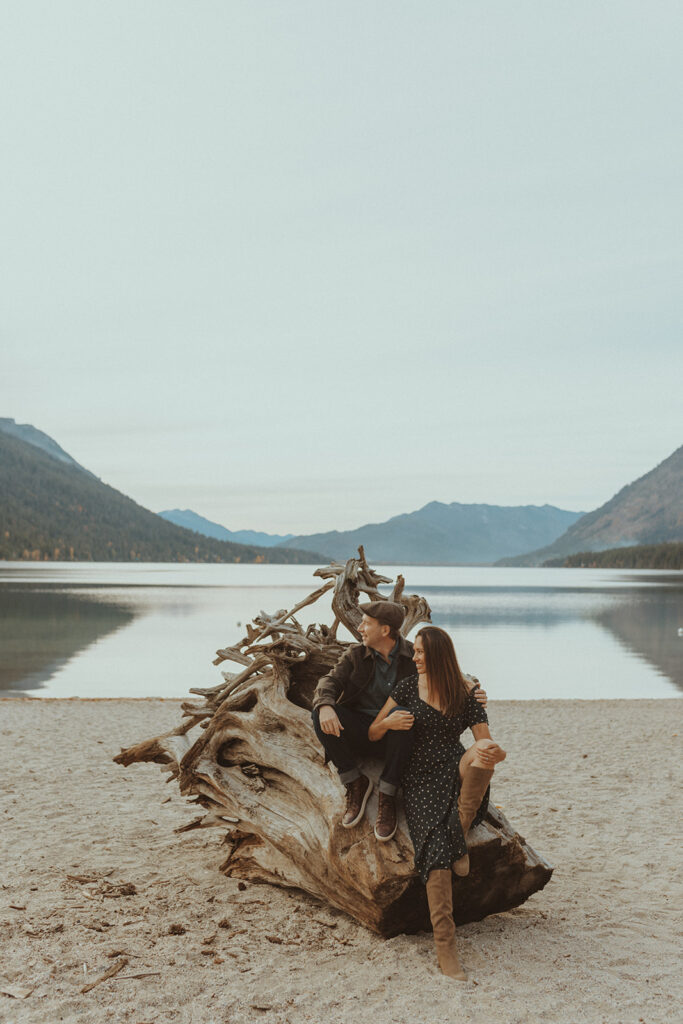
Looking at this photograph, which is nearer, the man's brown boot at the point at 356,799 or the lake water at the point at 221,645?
the man's brown boot at the point at 356,799

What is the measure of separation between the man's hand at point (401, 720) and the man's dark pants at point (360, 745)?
0.11ft

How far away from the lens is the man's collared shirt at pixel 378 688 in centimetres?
483

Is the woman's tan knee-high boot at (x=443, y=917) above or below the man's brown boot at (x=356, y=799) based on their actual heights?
below

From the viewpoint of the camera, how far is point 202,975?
443cm

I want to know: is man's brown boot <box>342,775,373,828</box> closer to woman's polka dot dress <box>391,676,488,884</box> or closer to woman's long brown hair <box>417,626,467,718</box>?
woman's polka dot dress <box>391,676,488,884</box>

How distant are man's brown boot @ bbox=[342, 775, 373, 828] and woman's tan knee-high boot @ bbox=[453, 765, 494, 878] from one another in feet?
1.83

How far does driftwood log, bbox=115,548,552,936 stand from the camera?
4699 millimetres

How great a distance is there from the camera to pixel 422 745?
458cm

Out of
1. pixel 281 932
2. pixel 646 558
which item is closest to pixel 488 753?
pixel 281 932

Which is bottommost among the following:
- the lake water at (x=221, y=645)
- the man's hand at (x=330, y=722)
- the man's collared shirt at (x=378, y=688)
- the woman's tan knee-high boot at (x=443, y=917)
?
the lake water at (x=221, y=645)

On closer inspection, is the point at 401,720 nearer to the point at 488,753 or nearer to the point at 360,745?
the point at 360,745

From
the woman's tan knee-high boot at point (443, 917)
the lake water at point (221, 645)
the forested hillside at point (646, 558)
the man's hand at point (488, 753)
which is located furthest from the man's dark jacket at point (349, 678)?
the forested hillside at point (646, 558)

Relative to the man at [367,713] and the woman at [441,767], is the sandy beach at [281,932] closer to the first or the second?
the woman at [441,767]

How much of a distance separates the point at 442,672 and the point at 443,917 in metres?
1.27
